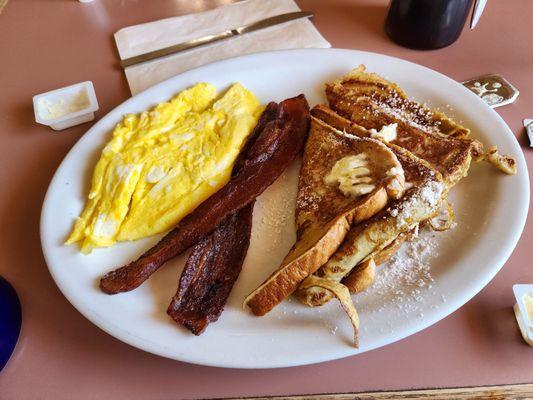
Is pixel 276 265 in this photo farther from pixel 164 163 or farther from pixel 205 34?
pixel 205 34

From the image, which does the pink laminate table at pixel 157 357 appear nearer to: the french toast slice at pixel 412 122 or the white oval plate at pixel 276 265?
the white oval plate at pixel 276 265

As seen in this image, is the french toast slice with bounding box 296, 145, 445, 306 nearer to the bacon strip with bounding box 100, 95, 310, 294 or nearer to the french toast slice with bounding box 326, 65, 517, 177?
the french toast slice with bounding box 326, 65, 517, 177

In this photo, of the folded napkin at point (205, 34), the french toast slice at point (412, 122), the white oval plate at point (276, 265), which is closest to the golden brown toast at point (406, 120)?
the french toast slice at point (412, 122)

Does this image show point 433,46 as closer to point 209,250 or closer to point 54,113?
point 209,250

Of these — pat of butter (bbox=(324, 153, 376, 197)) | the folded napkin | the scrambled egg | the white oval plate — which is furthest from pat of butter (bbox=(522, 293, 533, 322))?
the folded napkin

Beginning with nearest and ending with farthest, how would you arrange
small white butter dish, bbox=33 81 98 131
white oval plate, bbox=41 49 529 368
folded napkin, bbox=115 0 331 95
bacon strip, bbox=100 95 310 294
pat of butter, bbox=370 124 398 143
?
white oval plate, bbox=41 49 529 368, bacon strip, bbox=100 95 310 294, pat of butter, bbox=370 124 398 143, small white butter dish, bbox=33 81 98 131, folded napkin, bbox=115 0 331 95

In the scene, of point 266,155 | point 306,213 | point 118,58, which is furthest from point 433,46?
point 118,58
